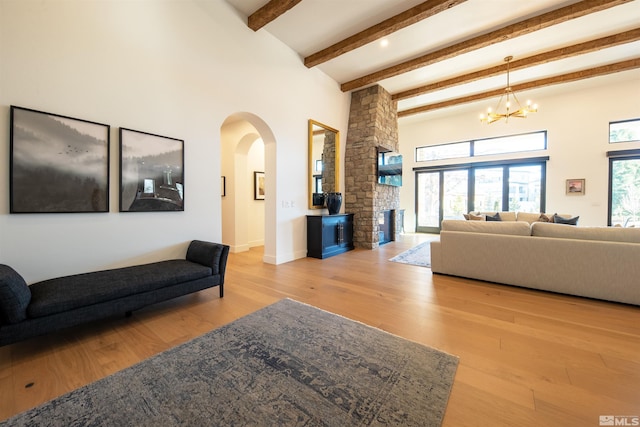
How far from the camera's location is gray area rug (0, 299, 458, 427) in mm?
1227

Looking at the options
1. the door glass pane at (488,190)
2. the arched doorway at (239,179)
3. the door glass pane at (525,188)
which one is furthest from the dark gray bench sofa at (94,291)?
the door glass pane at (525,188)

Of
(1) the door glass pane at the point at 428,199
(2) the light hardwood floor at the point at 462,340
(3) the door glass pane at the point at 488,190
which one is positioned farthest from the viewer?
(1) the door glass pane at the point at 428,199

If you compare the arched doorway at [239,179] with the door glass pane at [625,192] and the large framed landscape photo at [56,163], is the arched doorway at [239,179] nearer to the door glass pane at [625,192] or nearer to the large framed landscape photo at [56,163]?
the large framed landscape photo at [56,163]

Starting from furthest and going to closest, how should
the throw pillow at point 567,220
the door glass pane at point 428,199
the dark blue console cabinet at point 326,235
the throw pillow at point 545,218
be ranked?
the door glass pane at point 428,199
the dark blue console cabinet at point 326,235
the throw pillow at point 545,218
the throw pillow at point 567,220

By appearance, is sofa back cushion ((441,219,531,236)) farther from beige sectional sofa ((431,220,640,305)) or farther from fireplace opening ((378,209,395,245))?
fireplace opening ((378,209,395,245))

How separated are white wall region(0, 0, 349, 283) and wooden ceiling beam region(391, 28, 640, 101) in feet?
11.8

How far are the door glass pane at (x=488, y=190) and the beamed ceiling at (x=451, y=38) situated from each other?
2.62m

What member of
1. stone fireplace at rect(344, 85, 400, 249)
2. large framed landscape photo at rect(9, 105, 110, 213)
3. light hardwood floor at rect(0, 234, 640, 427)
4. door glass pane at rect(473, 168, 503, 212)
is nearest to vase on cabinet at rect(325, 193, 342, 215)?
stone fireplace at rect(344, 85, 400, 249)

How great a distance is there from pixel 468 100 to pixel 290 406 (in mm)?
7841

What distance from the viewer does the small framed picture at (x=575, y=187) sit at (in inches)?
251

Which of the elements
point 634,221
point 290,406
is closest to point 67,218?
point 290,406

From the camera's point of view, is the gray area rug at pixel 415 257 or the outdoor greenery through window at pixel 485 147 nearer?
the gray area rug at pixel 415 257

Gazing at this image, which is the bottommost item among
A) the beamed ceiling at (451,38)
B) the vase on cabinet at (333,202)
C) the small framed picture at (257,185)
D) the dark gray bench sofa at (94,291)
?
the dark gray bench sofa at (94,291)

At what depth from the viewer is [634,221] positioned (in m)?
5.99
